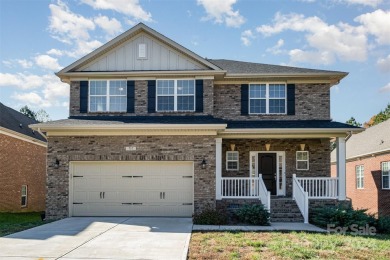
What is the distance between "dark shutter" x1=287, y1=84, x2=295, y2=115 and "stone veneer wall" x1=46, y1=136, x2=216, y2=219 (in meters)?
4.26

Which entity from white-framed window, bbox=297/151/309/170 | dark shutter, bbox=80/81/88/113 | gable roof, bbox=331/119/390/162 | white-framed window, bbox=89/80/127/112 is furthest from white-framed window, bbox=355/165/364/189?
dark shutter, bbox=80/81/88/113

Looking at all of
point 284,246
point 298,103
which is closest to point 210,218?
point 284,246

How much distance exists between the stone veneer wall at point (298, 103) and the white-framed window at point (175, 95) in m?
1.42

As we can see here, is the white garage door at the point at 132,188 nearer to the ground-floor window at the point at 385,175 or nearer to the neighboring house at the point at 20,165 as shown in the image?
the neighboring house at the point at 20,165

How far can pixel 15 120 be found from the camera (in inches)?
931

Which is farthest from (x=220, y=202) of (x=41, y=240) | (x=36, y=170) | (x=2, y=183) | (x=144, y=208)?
(x=36, y=170)

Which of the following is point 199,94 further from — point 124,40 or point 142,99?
point 124,40

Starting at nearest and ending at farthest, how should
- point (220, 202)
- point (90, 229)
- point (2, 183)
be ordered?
point (90, 229) < point (220, 202) < point (2, 183)

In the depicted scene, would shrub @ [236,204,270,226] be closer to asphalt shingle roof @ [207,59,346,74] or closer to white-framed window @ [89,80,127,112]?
asphalt shingle roof @ [207,59,346,74]

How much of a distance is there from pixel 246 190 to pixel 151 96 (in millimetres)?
5568

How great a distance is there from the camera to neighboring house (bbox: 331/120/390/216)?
1984cm

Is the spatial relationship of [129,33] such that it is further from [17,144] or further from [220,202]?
[17,144]

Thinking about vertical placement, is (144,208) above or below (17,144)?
below

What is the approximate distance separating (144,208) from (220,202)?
302 centimetres
